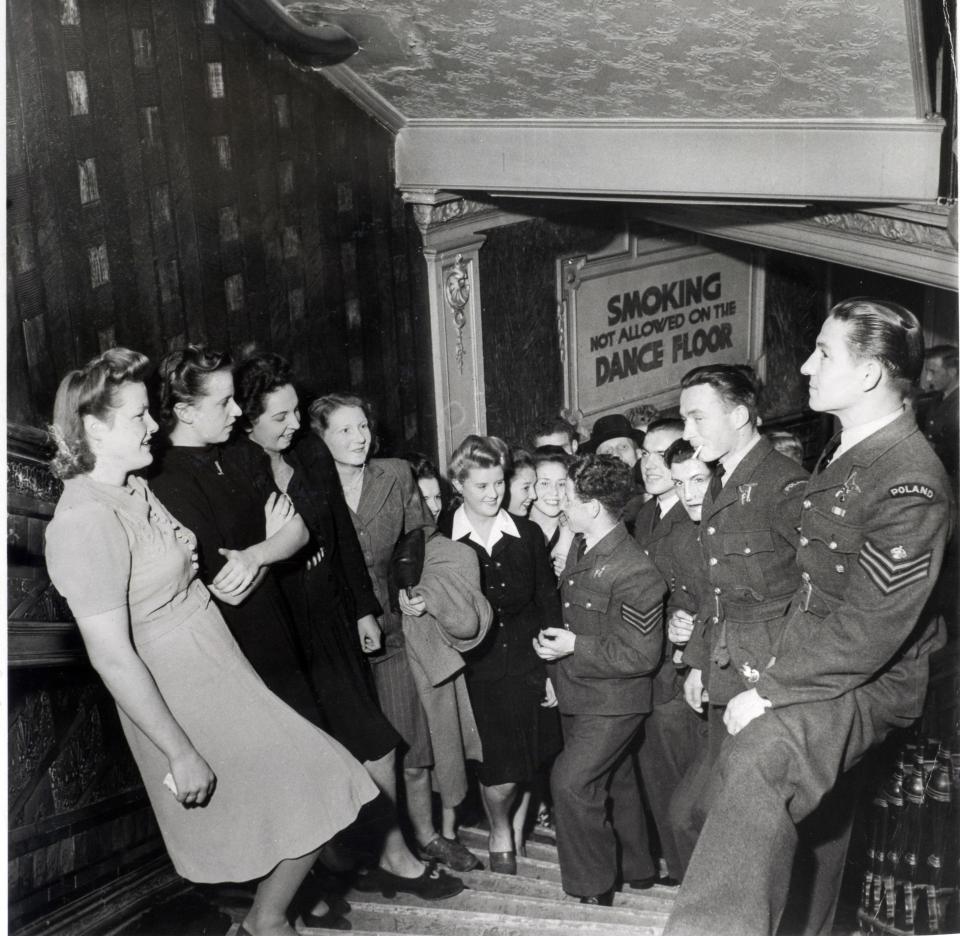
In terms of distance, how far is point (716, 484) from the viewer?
2.69 m

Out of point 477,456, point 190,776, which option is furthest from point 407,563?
point 190,776

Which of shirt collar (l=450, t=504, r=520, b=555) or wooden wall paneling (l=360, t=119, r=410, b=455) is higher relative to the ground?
wooden wall paneling (l=360, t=119, r=410, b=455)

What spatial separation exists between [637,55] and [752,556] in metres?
Result: 1.40

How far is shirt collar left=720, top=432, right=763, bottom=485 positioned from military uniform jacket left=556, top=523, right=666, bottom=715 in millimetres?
460

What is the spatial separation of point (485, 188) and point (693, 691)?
A: 195 cm

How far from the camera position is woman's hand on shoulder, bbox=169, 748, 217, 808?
2207mm

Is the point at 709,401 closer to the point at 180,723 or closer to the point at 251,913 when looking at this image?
the point at 180,723

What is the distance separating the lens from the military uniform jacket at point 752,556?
2561 millimetres

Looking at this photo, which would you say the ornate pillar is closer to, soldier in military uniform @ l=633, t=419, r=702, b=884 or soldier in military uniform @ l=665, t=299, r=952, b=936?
soldier in military uniform @ l=633, t=419, r=702, b=884

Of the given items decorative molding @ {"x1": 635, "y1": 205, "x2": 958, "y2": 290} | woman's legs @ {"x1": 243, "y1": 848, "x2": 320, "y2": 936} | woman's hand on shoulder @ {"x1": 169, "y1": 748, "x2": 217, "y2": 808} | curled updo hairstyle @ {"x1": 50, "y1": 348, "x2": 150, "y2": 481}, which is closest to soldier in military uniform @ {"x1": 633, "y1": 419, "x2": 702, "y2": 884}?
decorative molding @ {"x1": 635, "y1": 205, "x2": 958, "y2": 290}

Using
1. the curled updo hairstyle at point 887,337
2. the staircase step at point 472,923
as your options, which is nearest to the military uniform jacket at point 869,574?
the curled updo hairstyle at point 887,337

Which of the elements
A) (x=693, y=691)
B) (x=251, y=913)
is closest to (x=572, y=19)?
(x=693, y=691)

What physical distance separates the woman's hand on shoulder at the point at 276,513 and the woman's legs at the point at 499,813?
43.3 inches

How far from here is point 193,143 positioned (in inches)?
124
